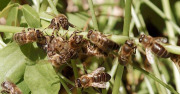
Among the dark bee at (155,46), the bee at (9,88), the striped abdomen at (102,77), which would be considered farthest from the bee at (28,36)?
the dark bee at (155,46)

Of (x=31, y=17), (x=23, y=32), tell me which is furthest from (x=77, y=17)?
(x=23, y=32)

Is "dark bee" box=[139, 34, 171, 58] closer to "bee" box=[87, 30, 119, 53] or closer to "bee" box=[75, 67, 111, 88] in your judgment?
"bee" box=[87, 30, 119, 53]

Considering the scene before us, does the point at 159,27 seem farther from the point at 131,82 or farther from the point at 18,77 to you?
the point at 18,77

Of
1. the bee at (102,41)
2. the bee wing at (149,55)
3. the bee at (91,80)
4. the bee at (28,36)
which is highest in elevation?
the bee at (28,36)

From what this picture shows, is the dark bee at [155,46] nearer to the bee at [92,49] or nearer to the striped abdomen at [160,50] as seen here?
the striped abdomen at [160,50]

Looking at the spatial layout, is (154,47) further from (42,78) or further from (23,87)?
(23,87)
